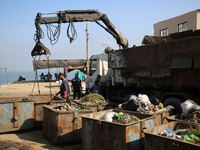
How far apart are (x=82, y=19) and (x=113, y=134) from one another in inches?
329

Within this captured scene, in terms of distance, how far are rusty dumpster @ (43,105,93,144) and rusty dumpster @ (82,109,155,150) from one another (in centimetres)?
88

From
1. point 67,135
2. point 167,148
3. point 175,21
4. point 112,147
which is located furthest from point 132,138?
point 175,21

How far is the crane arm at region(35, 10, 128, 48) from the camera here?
9.43m

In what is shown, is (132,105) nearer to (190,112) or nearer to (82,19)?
(190,112)

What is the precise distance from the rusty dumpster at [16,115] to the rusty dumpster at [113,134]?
2.72 m

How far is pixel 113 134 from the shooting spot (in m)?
4.12

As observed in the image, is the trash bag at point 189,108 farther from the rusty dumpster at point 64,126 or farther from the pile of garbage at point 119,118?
the rusty dumpster at point 64,126

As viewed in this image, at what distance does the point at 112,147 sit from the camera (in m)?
4.15

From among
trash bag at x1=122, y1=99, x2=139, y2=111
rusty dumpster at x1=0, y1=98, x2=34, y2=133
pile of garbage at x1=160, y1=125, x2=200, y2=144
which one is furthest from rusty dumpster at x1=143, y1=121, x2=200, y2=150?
rusty dumpster at x1=0, y1=98, x2=34, y2=133

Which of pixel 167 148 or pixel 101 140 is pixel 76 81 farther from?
pixel 167 148

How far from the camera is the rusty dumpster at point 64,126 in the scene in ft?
17.9

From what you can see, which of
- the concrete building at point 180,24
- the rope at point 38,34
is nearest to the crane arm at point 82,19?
the rope at point 38,34

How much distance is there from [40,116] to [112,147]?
12.0 ft

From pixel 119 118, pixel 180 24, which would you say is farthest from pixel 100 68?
pixel 180 24
